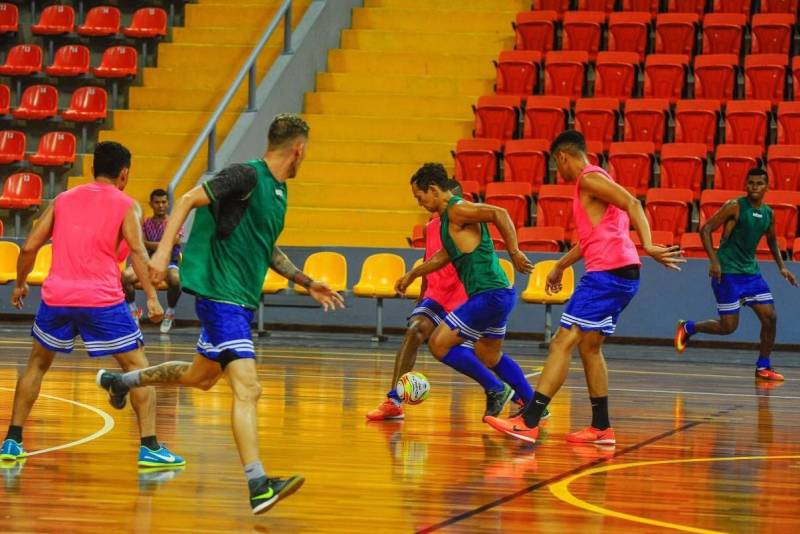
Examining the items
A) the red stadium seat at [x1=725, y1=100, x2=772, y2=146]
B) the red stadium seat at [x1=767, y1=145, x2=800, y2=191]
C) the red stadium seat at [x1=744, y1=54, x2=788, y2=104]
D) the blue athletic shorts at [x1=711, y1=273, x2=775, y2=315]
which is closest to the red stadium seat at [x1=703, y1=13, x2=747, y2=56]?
the red stadium seat at [x1=744, y1=54, x2=788, y2=104]

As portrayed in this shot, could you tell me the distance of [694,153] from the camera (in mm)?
17734

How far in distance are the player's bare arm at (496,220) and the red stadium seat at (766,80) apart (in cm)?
1043

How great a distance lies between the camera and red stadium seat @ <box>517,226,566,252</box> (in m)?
16.9

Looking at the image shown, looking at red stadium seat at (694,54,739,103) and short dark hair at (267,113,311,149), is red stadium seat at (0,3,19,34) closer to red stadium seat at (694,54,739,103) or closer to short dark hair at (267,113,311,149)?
red stadium seat at (694,54,739,103)

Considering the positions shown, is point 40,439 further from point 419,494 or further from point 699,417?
point 699,417

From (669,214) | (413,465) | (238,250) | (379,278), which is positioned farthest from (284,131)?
(669,214)

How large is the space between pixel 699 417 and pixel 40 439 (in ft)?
15.0

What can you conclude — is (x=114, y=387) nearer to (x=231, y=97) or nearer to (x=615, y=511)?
(x=615, y=511)

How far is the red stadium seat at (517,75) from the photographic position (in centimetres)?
1953

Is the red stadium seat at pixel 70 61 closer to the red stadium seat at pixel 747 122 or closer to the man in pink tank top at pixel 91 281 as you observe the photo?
the red stadium seat at pixel 747 122

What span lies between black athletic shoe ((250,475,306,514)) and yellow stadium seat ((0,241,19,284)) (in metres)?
12.2

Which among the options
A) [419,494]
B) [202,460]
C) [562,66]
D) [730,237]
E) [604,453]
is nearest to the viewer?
[419,494]

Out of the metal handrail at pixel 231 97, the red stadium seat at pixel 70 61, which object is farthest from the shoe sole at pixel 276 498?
the red stadium seat at pixel 70 61

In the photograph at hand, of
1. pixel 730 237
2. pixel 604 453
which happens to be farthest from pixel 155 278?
pixel 730 237
